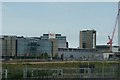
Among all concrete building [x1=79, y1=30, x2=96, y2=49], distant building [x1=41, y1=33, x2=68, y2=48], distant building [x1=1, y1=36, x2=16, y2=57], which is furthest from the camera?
concrete building [x1=79, y1=30, x2=96, y2=49]

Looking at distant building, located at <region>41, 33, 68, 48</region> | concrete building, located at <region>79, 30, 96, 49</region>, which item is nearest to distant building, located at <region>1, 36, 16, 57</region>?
distant building, located at <region>41, 33, 68, 48</region>

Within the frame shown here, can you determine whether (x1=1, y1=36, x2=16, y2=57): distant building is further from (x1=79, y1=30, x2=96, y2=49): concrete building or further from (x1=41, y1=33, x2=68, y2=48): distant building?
(x1=79, y1=30, x2=96, y2=49): concrete building

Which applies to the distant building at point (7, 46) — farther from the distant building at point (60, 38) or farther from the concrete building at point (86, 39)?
the concrete building at point (86, 39)

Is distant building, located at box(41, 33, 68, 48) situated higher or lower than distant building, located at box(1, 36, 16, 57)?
higher

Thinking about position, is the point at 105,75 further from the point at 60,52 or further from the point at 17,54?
the point at 60,52

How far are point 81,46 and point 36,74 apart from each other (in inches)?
1658

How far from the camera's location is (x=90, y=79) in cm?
1028

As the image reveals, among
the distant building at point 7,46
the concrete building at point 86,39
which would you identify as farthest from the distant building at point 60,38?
the distant building at point 7,46

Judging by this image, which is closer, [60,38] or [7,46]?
[7,46]

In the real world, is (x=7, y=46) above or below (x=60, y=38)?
below

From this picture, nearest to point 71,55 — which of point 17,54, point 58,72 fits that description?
point 17,54

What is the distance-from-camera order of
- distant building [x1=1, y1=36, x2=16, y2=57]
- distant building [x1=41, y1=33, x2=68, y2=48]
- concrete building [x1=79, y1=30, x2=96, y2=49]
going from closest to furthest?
1. distant building [x1=1, y1=36, x2=16, y2=57]
2. distant building [x1=41, y1=33, x2=68, y2=48]
3. concrete building [x1=79, y1=30, x2=96, y2=49]

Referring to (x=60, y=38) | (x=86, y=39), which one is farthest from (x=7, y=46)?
(x=86, y=39)

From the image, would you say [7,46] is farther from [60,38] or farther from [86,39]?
[86,39]
